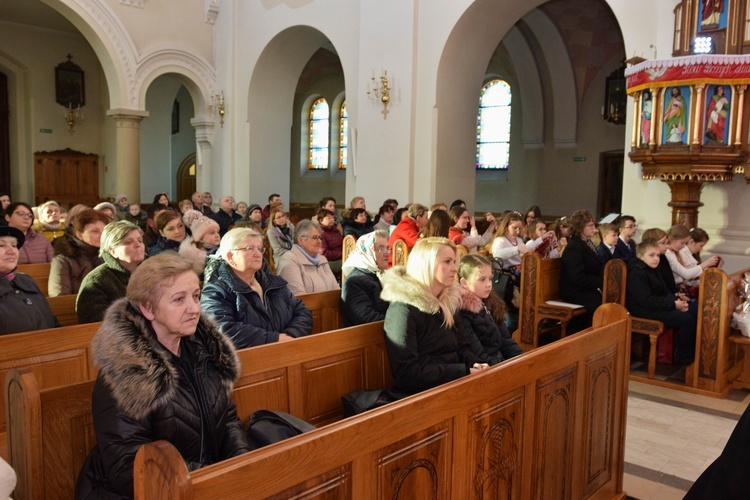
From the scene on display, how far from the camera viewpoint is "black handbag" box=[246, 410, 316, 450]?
90.2 inches

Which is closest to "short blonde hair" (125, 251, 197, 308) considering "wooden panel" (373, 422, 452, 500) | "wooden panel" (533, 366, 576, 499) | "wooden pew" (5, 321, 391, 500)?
"wooden pew" (5, 321, 391, 500)

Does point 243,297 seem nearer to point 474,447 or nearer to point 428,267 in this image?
point 428,267

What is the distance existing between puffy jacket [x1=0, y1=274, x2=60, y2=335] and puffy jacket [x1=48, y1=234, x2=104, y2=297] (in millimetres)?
826

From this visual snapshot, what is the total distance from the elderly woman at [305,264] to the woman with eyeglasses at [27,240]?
2415 mm

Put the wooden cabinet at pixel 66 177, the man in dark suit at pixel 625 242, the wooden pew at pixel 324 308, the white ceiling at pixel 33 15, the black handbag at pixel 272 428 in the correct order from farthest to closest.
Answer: the wooden cabinet at pixel 66 177 → the white ceiling at pixel 33 15 → the man in dark suit at pixel 625 242 → the wooden pew at pixel 324 308 → the black handbag at pixel 272 428

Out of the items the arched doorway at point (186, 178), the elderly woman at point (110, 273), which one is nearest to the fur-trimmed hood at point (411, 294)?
the elderly woman at point (110, 273)

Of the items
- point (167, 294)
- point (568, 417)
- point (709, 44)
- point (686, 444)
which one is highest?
point (709, 44)

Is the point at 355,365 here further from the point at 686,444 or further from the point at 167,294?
the point at 686,444

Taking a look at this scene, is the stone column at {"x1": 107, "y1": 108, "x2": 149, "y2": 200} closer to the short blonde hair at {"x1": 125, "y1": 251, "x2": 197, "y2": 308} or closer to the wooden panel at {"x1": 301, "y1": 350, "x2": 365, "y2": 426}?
the wooden panel at {"x1": 301, "y1": 350, "x2": 365, "y2": 426}

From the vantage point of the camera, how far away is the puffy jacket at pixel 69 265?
4316 mm

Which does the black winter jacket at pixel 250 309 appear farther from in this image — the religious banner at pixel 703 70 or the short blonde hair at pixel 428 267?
the religious banner at pixel 703 70

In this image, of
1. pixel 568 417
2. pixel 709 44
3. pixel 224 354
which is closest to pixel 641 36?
pixel 709 44

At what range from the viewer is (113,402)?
1938 millimetres

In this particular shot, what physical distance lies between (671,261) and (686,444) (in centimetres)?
241
